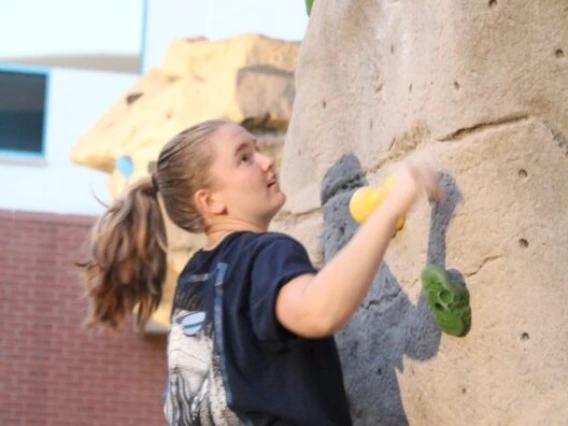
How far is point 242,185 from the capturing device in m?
2.20

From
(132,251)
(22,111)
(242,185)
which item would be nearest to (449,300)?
(242,185)

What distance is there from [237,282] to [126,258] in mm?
396

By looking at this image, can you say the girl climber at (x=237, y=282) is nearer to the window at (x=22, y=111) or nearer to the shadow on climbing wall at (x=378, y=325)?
the shadow on climbing wall at (x=378, y=325)

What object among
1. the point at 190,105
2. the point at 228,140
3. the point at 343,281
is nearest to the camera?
the point at 343,281

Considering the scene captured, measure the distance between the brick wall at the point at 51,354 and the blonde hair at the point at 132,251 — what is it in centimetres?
611

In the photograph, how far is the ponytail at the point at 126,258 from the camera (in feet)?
7.85

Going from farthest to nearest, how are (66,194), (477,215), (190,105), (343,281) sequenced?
(66,194) < (190,105) < (477,215) < (343,281)

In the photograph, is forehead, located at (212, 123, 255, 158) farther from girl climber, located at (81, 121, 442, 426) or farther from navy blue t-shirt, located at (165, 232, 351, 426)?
navy blue t-shirt, located at (165, 232, 351, 426)

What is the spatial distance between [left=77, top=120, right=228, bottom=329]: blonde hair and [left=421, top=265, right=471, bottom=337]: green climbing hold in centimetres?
49

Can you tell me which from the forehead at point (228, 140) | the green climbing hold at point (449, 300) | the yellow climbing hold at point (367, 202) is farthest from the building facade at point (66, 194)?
the green climbing hold at point (449, 300)

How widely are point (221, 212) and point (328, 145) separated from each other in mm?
548

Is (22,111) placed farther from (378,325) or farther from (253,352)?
(253,352)

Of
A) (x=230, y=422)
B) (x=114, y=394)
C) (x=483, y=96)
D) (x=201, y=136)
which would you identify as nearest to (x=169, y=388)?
(x=230, y=422)

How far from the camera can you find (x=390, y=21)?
236 centimetres
